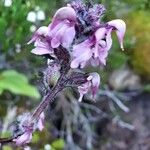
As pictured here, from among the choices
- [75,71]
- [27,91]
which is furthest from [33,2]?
[75,71]

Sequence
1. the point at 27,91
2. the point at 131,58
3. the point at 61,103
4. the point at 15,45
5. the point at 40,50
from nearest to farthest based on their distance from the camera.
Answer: the point at 40,50 < the point at 27,91 < the point at 15,45 < the point at 61,103 < the point at 131,58

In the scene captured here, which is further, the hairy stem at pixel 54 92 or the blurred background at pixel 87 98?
the blurred background at pixel 87 98

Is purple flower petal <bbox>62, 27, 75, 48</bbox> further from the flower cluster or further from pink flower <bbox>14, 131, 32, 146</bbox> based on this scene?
pink flower <bbox>14, 131, 32, 146</bbox>

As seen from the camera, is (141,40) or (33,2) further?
(141,40)

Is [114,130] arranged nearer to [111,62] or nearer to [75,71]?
[111,62]

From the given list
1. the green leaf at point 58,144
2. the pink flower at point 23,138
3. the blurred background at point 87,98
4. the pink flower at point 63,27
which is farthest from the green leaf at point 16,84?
the pink flower at point 63,27

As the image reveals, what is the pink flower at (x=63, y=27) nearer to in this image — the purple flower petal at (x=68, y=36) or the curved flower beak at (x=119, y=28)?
the purple flower petal at (x=68, y=36)

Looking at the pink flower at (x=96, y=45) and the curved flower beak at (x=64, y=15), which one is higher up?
the curved flower beak at (x=64, y=15)

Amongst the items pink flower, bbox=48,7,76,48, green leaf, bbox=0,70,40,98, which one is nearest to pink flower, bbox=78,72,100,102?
pink flower, bbox=48,7,76,48
